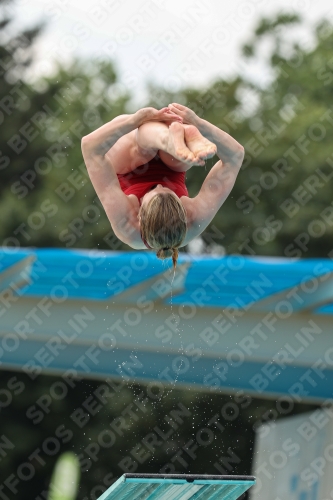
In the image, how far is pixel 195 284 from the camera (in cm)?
848

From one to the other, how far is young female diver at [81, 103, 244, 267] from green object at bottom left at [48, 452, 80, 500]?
37.6 ft

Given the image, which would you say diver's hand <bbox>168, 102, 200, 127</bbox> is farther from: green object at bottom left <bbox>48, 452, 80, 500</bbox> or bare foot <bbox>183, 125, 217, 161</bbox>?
green object at bottom left <bbox>48, 452, 80, 500</bbox>

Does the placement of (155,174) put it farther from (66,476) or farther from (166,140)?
(66,476)

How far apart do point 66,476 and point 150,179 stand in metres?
12.3

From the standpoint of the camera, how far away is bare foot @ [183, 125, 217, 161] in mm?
4570

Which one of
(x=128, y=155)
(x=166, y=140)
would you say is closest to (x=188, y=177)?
(x=128, y=155)

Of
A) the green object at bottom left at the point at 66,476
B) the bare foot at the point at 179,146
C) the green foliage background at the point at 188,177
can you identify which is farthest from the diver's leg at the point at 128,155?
the green object at bottom left at the point at 66,476

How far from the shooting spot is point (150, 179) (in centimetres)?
542

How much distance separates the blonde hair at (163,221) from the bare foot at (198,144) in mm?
359

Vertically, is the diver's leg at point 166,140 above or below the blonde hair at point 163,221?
above

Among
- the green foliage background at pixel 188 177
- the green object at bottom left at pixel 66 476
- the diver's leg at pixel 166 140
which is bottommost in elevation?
the green object at bottom left at pixel 66 476

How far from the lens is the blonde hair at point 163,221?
4.96 m

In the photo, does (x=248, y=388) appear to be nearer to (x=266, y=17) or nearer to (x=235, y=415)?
(x=235, y=415)

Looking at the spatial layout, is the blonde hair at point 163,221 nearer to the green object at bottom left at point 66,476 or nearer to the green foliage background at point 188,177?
the green foliage background at point 188,177
